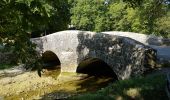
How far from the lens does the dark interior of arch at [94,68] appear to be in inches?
902

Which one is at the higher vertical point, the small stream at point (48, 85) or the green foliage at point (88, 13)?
the green foliage at point (88, 13)

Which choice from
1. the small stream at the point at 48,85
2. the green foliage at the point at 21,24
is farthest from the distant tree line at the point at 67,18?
the small stream at the point at 48,85

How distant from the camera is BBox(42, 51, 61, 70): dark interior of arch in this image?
28416mm

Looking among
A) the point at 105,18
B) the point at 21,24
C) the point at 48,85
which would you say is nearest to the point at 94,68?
the point at 48,85

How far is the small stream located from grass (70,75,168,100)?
23.8 feet

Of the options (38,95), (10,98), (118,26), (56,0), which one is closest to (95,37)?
(38,95)

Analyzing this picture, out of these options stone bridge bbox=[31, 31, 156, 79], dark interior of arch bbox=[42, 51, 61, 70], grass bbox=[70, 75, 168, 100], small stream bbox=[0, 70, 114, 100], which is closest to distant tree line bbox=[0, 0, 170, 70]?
stone bridge bbox=[31, 31, 156, 79]

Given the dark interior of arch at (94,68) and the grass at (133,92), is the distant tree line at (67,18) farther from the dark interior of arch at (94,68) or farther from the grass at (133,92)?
the dark interior of arch at (94,68)

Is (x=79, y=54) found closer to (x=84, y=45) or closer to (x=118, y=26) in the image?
(x=84, y=45)

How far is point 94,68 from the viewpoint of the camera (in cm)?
2470

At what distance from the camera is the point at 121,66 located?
55.5 ft

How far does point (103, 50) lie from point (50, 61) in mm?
13480

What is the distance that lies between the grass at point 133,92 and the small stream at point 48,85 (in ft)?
23.8

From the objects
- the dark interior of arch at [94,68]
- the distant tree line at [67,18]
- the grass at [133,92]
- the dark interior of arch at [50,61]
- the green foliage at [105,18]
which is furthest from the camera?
the green foliage at [105,18]
